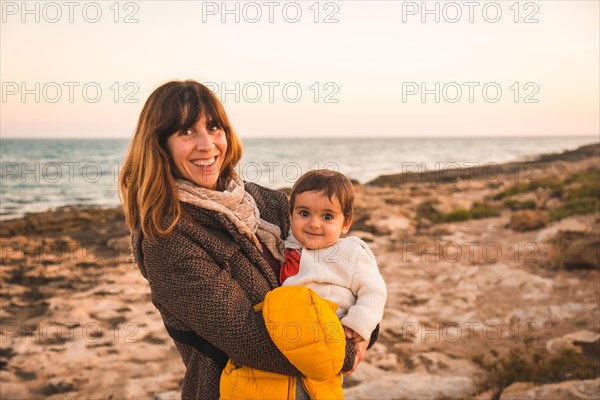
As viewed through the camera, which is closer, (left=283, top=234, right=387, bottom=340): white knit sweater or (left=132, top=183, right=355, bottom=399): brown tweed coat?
(left=132, top=183, right=355, bottom=399): brown tweed coat

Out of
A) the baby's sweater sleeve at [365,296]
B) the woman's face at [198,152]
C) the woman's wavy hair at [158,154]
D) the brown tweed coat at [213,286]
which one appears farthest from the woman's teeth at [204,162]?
the baby's sweater sleeve at [365,296]

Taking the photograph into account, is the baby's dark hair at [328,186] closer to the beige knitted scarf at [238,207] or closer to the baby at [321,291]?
the baby at [321,291]

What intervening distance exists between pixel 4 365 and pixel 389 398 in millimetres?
4093

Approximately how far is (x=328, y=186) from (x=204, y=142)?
2.13 ft

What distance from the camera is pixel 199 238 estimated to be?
2.21 m

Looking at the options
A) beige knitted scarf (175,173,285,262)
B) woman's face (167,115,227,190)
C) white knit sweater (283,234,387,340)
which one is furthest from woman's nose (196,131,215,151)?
white knit sweater (283,234,387,340)

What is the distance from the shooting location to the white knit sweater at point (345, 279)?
2365 mm

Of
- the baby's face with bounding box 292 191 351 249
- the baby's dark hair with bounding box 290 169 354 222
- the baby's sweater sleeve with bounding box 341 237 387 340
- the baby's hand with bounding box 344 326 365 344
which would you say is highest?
the baby's dark hair with bounding box 290 169 354 222

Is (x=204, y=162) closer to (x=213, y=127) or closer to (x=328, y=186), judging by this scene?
(x=213, y=127)

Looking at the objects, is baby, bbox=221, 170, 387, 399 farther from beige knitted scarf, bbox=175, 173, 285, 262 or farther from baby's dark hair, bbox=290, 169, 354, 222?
beige knitted scarf, bbox=175, 173, 285, 262

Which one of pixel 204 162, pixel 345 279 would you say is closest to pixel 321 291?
pixel 345 279

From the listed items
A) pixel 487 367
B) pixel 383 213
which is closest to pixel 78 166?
pixel 383 213

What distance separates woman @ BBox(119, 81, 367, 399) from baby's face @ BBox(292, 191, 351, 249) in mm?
144

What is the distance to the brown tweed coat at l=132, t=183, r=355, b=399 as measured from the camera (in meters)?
2.06
